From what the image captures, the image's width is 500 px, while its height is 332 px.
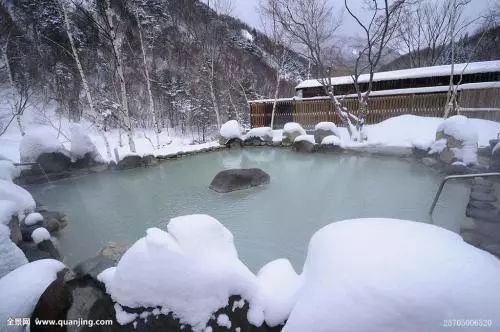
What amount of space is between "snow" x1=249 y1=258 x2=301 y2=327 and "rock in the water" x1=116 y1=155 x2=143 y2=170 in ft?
24.2

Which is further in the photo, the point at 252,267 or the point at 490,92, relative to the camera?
the point at 490,92

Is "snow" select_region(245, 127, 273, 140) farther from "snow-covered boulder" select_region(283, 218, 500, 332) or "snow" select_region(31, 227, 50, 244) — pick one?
"snow-covered boulder" select_region(283, 218, 500, 332)

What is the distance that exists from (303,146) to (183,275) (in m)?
7.57

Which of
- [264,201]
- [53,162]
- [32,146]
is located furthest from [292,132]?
[32,146]

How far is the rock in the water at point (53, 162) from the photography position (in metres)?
7.10

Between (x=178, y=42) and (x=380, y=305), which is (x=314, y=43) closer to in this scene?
(x=380, y=305)

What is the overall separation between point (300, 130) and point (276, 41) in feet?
18.2

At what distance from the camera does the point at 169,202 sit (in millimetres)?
5047

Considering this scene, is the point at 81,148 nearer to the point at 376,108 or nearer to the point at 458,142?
the point at 458,142

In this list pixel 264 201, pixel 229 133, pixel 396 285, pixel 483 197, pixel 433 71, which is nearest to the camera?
pixel 396 285

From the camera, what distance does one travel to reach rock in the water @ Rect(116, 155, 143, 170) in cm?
782

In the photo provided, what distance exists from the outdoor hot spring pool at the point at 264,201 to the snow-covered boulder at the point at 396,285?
5.55 ft

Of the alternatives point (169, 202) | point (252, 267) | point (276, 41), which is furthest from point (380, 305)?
point (276, 41)

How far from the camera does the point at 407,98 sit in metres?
9.68
